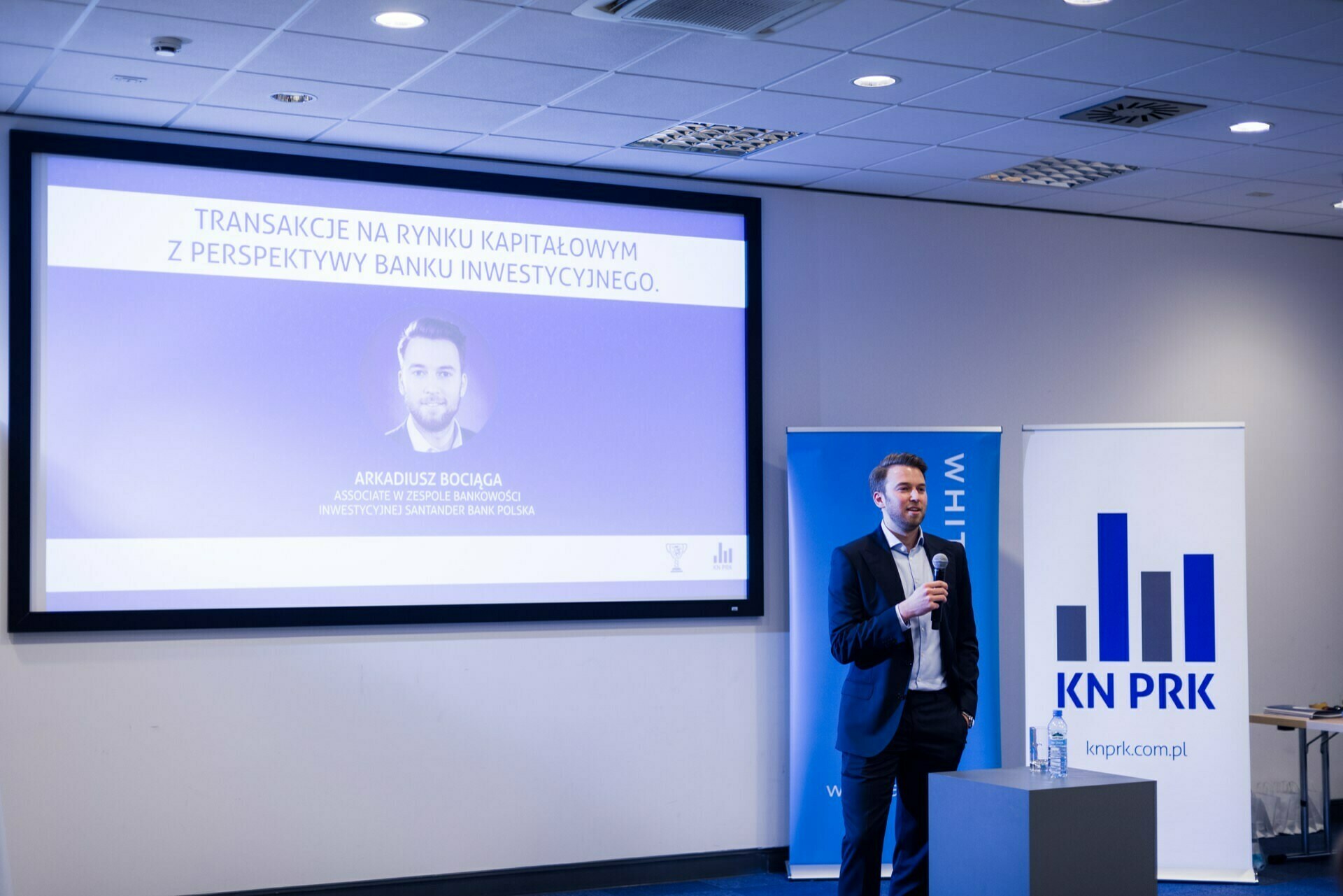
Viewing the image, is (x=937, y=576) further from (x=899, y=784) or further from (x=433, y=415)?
(x=433, y=415)

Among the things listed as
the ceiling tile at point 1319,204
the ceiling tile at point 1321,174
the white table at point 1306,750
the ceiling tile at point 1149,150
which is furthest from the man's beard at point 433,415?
the ceiling tile at point 1319,204

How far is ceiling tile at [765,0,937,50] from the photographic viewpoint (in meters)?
4.31

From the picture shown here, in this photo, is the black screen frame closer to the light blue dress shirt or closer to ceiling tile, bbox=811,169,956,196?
ceiling tile, bbox=811,169,956,196

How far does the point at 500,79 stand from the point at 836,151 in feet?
5.55

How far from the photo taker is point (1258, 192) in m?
6.98

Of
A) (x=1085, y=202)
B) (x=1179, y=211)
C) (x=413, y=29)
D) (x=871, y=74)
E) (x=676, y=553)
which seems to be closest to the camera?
(x=413, y=29)

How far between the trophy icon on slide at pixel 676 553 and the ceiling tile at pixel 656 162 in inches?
65.4

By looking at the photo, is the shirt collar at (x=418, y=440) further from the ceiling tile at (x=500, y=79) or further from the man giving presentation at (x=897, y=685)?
the man giving presentation at (x=897, y=685)

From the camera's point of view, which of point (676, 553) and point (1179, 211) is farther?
point (1179, 211)

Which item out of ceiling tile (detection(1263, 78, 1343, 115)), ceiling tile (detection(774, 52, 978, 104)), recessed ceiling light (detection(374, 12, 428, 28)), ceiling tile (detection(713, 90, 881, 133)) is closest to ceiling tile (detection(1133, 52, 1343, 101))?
ceiling tile (detection(1263, 78, 1343, 115))

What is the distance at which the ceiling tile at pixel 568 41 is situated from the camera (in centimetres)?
447

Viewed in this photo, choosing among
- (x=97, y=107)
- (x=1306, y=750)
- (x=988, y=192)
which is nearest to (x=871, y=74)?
(x=988, y=192)

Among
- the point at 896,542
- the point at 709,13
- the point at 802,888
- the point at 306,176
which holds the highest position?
the point at 709,13

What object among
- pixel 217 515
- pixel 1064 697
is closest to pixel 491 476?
pixel 217 515
